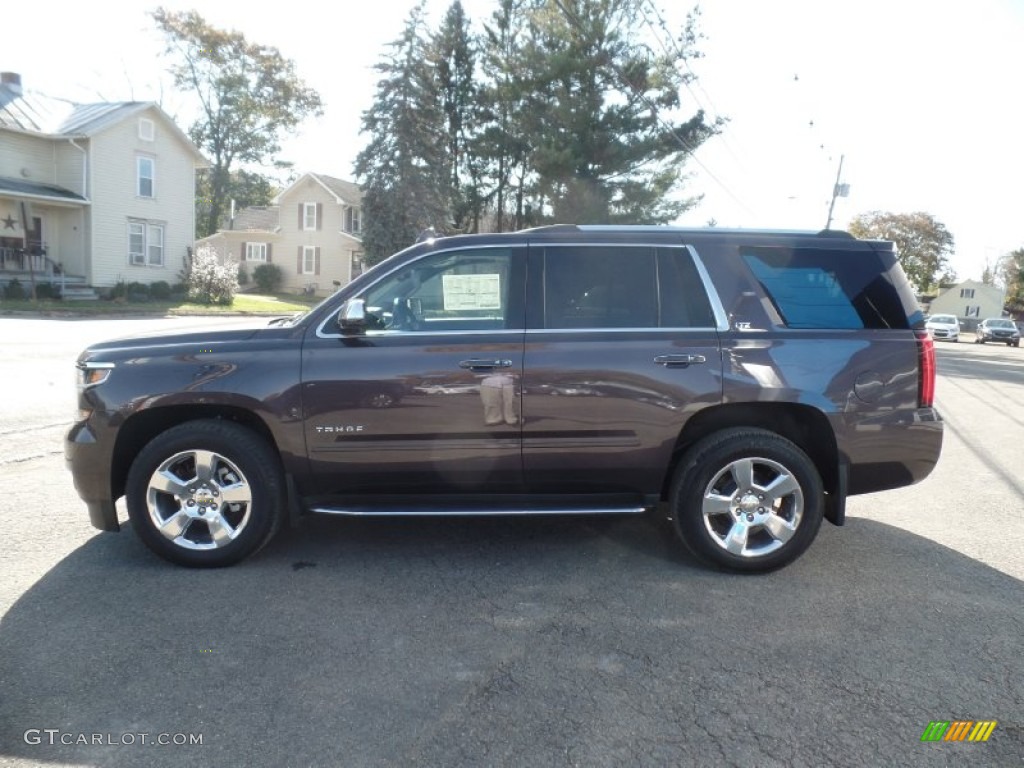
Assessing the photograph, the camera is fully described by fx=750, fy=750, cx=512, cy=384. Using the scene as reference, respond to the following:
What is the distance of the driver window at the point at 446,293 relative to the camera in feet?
14.5

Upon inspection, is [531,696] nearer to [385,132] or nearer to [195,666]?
[195,666]

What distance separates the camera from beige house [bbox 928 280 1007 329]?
276 feet

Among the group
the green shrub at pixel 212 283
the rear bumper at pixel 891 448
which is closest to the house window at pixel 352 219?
the green shrub at pixel 212 283

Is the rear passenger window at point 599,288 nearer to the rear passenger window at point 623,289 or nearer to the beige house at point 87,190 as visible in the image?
the rear passenger window at point 623,289

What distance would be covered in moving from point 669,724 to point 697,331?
2.24 m

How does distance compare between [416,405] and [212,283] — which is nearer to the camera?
[416,405]

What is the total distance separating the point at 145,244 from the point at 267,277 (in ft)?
41.3

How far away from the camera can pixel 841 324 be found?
14.7 feet

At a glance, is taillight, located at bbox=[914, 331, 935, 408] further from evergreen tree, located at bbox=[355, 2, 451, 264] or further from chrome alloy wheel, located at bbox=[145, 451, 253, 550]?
evergreen tree, located at bbox=[355, 2, 451, 264]

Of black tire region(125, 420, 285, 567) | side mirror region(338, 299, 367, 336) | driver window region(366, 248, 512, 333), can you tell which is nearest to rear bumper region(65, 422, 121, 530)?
black tire region(125, 420, 285, 567)

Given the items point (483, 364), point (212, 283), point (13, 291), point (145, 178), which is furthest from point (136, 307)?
point (483, 364)

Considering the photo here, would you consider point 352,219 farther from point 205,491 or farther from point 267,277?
point 205,491

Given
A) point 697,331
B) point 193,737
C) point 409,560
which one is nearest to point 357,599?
point 409,560

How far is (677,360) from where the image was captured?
429 cm
